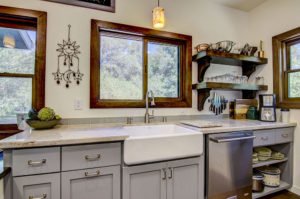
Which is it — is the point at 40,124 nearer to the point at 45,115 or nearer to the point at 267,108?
the point at 45,115

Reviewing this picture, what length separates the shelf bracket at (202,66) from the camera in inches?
87.9

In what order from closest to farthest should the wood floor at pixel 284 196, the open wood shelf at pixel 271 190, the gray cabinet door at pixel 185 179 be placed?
1. the gray cabinet door at pixel 185 179
2. the open wood shelf at pixel 271 190
3. the wood floor at pixel 284 196

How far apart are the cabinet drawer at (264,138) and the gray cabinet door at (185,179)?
791mm

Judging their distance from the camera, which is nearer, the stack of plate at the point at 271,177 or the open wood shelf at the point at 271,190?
the open wood shelf at the point at 271,190

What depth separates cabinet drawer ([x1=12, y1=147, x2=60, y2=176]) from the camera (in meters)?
1.12

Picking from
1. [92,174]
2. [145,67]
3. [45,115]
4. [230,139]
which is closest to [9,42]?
[45,115]

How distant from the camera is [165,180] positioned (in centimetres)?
147

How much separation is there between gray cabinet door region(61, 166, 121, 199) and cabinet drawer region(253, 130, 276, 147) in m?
1.55

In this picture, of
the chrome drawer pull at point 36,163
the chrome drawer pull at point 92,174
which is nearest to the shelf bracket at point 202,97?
the chrome drawer pull at point 92,174

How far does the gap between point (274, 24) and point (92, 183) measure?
2.96m

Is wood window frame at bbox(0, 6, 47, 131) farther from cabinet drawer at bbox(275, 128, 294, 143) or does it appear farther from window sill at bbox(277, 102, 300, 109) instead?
window sill at bbox(277, 102, 300, 109)

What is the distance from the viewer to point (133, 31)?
2045 mm

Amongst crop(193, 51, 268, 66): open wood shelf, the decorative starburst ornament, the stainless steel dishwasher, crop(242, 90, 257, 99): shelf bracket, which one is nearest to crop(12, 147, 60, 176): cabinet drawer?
the decorative starburst ornament

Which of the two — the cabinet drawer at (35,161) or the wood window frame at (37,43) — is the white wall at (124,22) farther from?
the cabinet drawer at (35,161)
